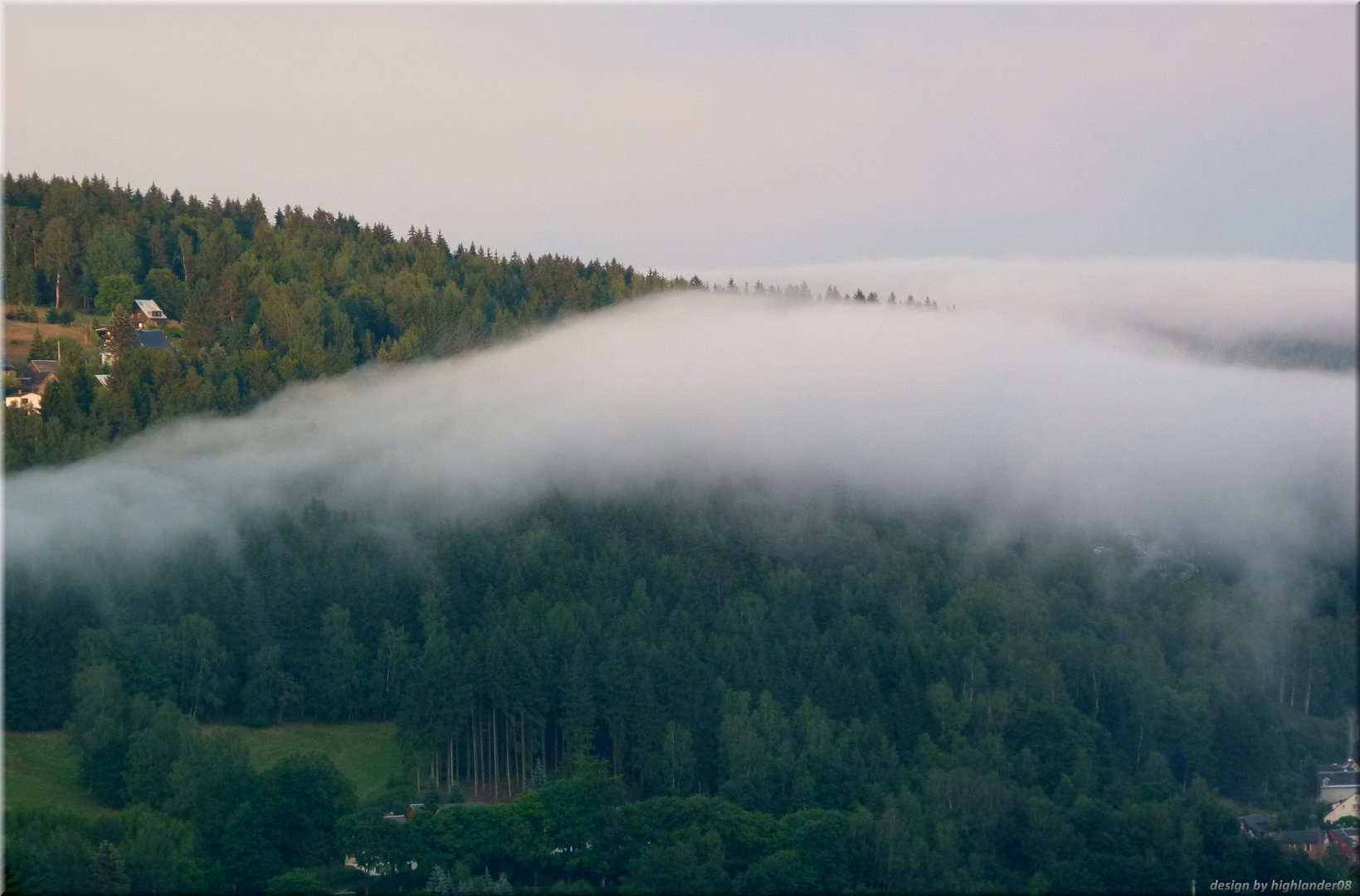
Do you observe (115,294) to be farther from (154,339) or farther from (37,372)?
(37,372)

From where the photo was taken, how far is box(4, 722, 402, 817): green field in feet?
198

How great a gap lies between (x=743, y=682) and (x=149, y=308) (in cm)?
5210

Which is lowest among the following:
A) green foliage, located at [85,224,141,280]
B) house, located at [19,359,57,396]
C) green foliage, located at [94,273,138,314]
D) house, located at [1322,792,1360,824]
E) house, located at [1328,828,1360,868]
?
house, located at [1328,828,1360,868]

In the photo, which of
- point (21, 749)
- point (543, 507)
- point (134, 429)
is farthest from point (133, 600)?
point (543, 507)

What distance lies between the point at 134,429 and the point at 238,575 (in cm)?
1420

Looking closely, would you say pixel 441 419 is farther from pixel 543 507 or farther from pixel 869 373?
pixel 869 373

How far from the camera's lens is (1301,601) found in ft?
176

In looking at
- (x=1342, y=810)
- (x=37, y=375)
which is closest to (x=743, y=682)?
(x=1342, y=810)

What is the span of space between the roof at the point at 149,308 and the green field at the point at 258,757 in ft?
140

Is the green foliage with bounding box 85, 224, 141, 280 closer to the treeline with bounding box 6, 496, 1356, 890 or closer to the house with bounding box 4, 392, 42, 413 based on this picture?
the house with bounding box 4, 392, 42, 413

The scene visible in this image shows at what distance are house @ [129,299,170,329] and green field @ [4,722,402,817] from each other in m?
40.9

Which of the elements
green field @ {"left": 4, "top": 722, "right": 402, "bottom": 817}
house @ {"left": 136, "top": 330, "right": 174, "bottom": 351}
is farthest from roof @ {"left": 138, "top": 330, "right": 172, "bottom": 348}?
green field @ {"left": 4, "top": 722, "right": 402, "bottom": 817}

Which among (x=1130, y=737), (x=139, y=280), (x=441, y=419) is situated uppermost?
(x=139, y=280)

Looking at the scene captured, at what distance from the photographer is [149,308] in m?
105
